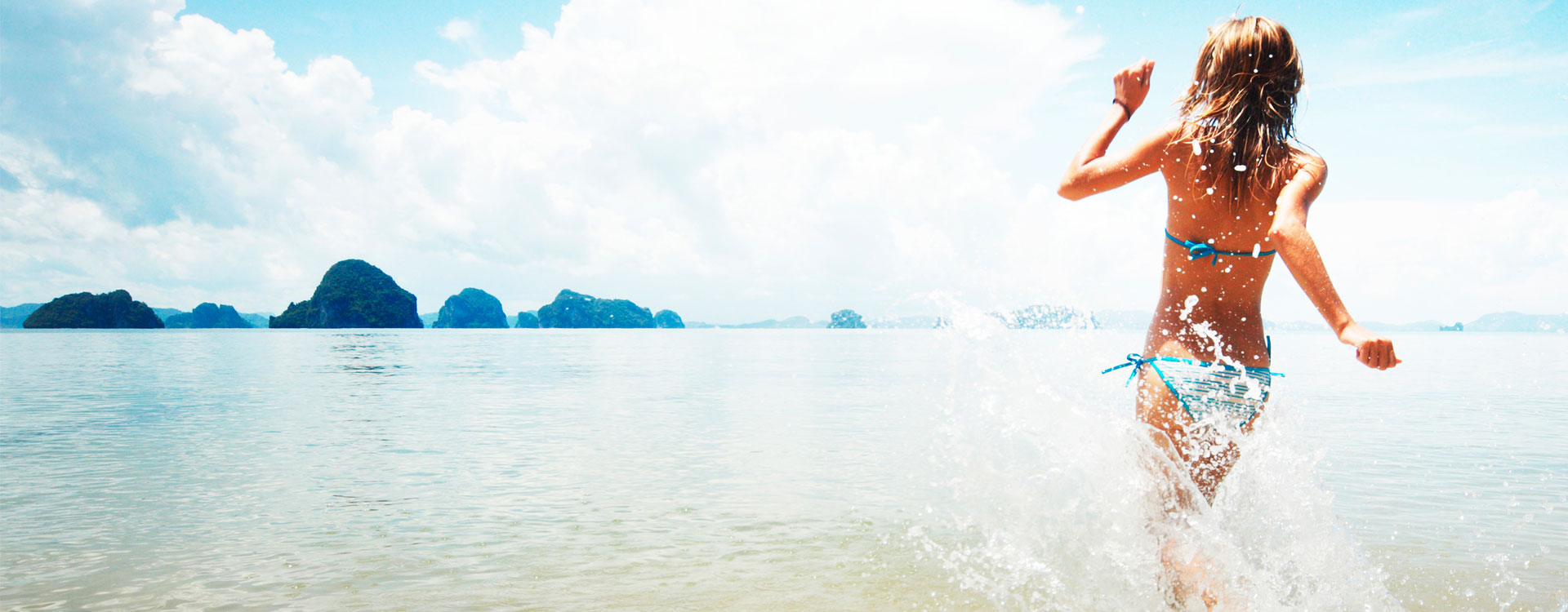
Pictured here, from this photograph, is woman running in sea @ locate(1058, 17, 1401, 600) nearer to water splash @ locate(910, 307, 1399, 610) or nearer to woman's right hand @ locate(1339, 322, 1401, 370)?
water splash @ locate(910, 307, 1399, 610)

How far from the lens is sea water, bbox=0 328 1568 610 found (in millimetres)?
4621

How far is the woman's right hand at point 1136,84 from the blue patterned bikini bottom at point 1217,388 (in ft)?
3.57

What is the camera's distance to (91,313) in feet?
525

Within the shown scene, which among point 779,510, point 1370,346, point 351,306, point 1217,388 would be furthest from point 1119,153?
point 351,306

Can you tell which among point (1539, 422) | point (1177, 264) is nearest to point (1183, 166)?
point (1177, 264)

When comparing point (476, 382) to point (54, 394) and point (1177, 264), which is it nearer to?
point (54, 394)

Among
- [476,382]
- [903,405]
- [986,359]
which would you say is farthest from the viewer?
[476,382]

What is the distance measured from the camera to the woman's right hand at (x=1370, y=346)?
2533mm

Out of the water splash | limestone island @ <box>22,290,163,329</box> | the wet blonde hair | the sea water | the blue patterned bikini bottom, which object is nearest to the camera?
the wet blonde hair

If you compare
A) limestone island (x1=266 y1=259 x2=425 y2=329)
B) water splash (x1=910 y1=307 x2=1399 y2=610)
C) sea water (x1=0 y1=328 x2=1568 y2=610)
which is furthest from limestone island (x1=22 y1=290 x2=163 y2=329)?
water splash (x1=910 y1=307 x2=1399 y2=610)

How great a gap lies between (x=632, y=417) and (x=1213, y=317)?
462 inches

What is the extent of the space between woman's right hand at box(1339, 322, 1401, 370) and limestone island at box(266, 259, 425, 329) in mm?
201497

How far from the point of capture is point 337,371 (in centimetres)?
2761

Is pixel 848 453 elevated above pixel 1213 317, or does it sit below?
below
